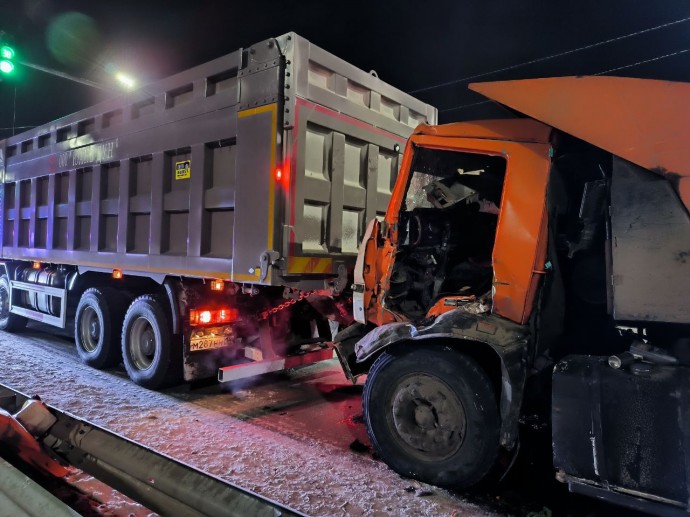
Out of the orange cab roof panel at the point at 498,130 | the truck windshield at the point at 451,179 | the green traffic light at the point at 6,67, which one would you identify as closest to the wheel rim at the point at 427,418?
the truck windshield at the point at 451,179

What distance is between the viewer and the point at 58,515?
225 cm

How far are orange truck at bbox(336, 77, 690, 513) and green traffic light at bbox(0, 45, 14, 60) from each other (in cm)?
872

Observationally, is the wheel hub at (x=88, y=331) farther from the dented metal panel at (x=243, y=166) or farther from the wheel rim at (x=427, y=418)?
the wheel rim at (x=427, y=418)

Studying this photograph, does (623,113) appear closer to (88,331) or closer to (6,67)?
(88,331)

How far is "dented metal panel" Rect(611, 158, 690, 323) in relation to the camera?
2.77m

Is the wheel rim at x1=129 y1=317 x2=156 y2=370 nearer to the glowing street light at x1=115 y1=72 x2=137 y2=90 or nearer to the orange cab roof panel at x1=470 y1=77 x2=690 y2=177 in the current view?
the orange cab roof panel at x1=470 y1=77 x2=690 y2=177

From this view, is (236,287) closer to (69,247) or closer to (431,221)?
(431,221)

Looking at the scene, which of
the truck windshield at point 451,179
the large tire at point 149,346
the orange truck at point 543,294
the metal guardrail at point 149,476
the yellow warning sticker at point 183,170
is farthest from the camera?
the large tire at point 149,346

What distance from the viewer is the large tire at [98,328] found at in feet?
21.0

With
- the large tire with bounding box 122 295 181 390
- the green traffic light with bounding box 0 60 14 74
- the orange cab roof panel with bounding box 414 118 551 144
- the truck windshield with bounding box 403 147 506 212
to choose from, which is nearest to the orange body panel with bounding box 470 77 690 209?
the orange cab roof panel with bounding box 414 118 551 144

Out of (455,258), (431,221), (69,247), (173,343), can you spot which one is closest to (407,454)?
(455,258)

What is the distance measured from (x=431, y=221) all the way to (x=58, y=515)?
10.3 feet

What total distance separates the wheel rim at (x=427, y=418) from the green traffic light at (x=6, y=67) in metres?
9.48

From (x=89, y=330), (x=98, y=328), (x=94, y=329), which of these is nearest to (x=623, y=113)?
(x=98, y=328)
